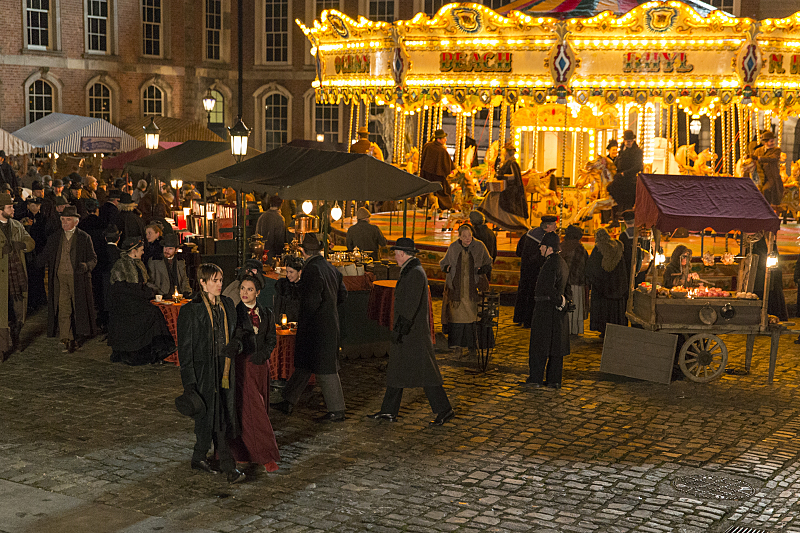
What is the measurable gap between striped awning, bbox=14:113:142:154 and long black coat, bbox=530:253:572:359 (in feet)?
56.7

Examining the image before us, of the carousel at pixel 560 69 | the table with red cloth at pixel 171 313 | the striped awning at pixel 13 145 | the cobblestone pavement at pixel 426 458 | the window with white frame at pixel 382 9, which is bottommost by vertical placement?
the cobblestone pavement at pixel 426 458

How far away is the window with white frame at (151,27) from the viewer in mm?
33688

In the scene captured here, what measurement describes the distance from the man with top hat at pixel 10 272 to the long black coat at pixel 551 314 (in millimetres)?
5760

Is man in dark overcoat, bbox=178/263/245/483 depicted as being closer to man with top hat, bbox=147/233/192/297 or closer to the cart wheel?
man with top hat, bbox=147/233/192/297

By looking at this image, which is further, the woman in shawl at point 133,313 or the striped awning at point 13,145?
the striped awning at point 13,145

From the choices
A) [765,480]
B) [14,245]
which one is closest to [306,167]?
[14,245]

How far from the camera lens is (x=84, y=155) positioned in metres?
30.5

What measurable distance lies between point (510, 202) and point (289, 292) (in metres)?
8.29

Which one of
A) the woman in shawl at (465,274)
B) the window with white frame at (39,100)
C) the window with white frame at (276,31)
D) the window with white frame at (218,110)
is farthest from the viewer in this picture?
the window with white frame at (218,110)

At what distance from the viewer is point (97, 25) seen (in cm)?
3262

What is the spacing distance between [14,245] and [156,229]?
1550 mm

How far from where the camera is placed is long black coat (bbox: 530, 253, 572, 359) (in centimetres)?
1029

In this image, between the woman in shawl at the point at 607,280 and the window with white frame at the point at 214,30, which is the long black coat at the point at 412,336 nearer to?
the woman in shawl at the point at 607,280

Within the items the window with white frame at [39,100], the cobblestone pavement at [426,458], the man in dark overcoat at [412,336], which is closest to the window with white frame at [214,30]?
the window with white frame at [39,100]
